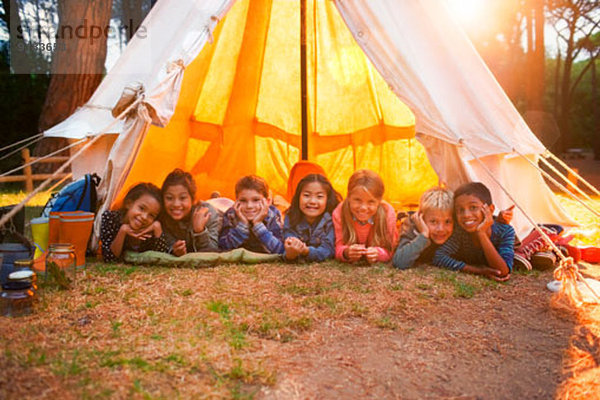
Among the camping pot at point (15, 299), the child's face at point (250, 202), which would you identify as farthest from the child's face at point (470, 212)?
the camping pot at point (15, 299)

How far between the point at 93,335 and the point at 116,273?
3.16 ft

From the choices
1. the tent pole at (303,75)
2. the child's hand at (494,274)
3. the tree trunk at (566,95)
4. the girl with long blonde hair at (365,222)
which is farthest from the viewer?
the tree trunk at (566,95)

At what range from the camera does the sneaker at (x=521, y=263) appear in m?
3.23

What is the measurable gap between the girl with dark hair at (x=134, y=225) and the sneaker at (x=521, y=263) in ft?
8.00

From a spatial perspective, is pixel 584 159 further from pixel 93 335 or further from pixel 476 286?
pixel 93 335

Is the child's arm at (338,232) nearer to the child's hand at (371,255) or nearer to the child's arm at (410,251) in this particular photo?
the child's hand at (371,255)

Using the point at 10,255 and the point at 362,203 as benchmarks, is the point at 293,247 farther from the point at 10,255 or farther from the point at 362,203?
the point at 10,255

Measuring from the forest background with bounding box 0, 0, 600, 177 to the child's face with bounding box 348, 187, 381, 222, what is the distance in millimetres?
1729

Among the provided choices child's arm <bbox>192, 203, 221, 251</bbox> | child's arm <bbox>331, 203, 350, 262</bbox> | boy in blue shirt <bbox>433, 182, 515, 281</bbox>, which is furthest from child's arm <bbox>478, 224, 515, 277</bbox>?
child's arm <bbox>192, 203, 221, 251</bbox>

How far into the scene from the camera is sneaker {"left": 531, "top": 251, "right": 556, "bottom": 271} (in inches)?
129

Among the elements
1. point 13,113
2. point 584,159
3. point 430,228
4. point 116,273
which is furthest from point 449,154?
point 584,159

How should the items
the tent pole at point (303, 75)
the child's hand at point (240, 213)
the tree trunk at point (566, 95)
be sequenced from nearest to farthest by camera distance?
the child's hand at point (240, 213) → the tent pole at point (303, 75) → the tree trunk at point (566, 95)

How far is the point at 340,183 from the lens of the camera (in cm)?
540

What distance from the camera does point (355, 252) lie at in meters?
3.27
